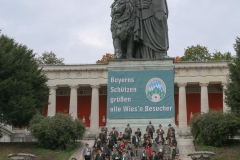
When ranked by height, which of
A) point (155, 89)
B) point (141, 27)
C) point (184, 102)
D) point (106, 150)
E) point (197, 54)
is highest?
point (197, 54)

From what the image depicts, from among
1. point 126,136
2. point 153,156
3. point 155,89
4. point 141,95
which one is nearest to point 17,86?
point 141,95

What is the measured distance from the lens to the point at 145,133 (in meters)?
26.3

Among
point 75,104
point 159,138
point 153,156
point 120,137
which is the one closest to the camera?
point 153,156

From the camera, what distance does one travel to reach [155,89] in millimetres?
27297

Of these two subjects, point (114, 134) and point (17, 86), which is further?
point (17, 86)

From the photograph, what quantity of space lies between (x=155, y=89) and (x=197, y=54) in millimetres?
51704

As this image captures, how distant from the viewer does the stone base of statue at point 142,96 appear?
2695 centimetres

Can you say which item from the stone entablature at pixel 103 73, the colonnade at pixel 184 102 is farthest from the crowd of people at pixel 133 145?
the stone entablature at pixel 103 73

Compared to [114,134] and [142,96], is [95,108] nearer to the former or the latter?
[142,96]

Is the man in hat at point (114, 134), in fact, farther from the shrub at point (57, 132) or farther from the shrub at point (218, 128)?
the shrub at point (218, 128)

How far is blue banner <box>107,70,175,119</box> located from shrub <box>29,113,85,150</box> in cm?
352

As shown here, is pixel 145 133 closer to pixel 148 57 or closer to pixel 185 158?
pixel 185 158

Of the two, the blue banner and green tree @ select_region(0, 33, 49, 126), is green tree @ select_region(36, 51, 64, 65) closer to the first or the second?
green tree @ select_region(0, 33, 49, 126)

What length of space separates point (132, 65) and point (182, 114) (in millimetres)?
36035
